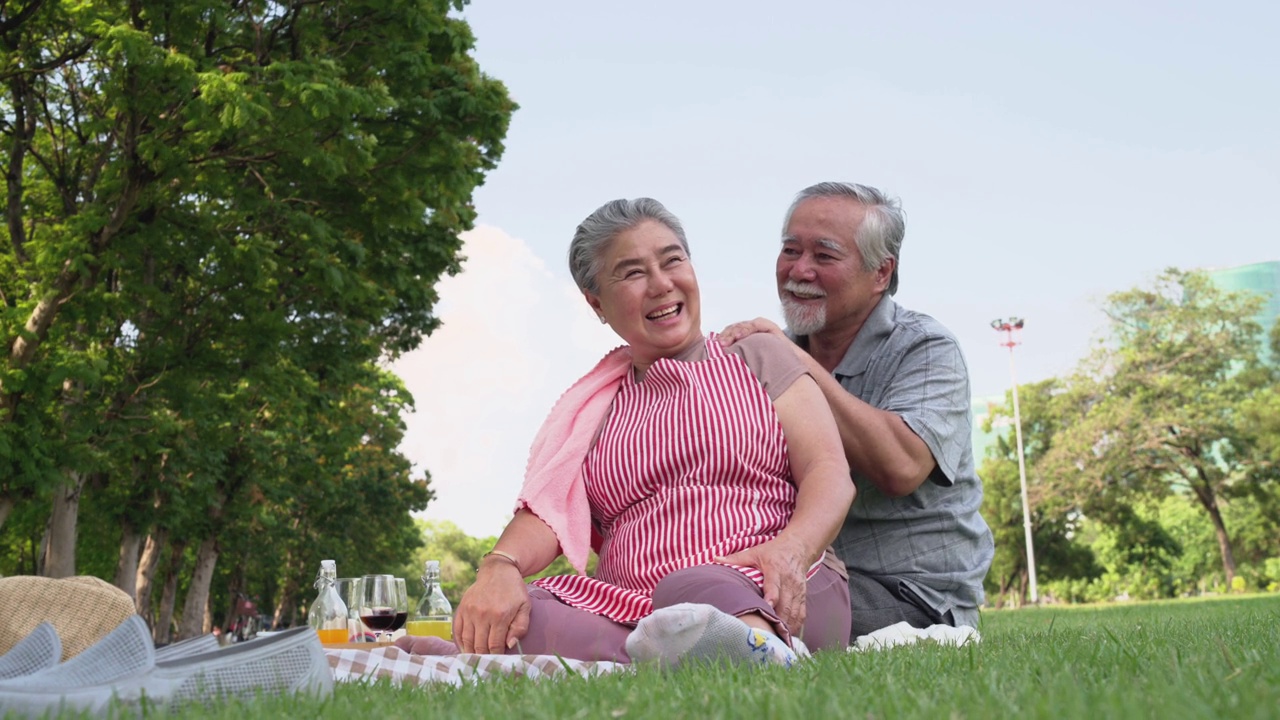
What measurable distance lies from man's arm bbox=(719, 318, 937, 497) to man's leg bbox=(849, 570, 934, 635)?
16.4 inches

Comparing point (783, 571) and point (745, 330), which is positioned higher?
point (745, 330)

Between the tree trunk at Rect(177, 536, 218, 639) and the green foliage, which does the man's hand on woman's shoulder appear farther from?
the tree trunk at Rect(177, 536, 218, 639)

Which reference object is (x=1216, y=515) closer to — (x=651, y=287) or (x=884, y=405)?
(x=884, y=405)

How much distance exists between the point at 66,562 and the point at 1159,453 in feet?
126

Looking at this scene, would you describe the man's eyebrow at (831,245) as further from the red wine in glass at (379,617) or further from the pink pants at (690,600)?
the red wine in glass at (379,617)

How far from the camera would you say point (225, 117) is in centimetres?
1217

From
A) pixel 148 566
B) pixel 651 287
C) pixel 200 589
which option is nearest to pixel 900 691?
pixel 651 287

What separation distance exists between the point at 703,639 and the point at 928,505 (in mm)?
2261

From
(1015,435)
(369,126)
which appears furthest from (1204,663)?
(1015,435)

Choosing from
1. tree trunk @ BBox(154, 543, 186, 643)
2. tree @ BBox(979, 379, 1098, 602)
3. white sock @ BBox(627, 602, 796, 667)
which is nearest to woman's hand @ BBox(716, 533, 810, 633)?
white sock @ BBox(627, 602, 796, 667)

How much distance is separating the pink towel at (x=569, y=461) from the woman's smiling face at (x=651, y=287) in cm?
31

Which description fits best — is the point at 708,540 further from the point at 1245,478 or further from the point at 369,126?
the point at 1245,478

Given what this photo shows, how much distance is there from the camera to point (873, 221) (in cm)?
587

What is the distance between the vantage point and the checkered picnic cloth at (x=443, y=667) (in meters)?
3.40
